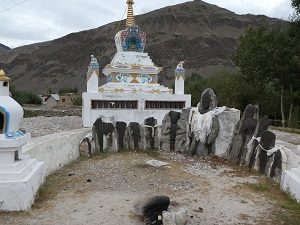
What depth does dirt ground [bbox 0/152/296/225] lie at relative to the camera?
6379 mm

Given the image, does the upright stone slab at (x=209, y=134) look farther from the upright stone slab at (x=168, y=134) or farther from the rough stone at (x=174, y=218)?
the rough stone at (x=174, y=218)

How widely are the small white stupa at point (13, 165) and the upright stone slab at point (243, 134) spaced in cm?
593

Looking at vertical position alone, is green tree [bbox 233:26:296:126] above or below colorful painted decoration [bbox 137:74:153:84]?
above

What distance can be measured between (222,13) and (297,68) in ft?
383

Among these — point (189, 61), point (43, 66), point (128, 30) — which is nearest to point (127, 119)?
point (128, 30)

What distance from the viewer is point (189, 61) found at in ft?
315

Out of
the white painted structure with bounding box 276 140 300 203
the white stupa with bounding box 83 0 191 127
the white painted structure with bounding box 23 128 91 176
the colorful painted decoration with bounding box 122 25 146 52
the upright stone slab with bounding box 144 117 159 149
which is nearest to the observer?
the white painted structure with bounding box 276 140 300 203

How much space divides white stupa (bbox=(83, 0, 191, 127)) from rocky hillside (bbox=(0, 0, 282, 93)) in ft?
190

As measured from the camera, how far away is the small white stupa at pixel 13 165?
6531 mm

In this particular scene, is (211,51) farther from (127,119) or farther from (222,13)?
(127,119)

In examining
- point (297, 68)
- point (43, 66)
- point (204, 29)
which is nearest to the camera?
point (297, 68)

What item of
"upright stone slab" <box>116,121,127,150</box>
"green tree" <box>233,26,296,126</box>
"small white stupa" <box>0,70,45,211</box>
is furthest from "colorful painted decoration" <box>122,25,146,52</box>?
"small white stupa" <box>0,70,45,211</box>

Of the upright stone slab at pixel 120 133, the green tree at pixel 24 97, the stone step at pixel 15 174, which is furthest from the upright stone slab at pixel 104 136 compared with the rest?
the green tree at pixel 24 97

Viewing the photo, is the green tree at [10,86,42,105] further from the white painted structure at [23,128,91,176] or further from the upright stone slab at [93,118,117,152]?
the white painted structure at [23,128,91,176]
